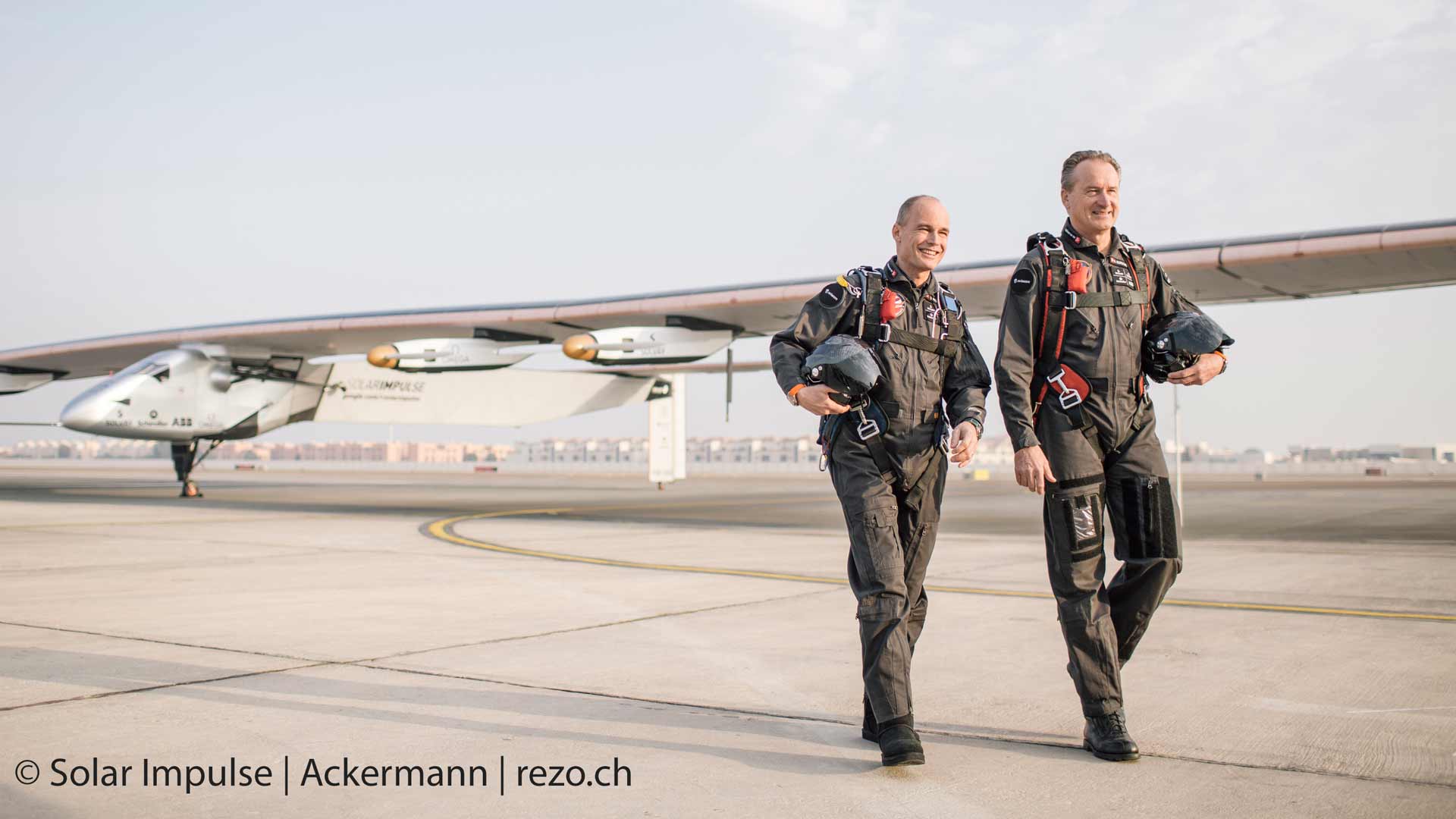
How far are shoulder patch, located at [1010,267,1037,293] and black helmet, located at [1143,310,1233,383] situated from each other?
47 centimetres

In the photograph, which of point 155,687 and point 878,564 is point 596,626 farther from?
point 878,564

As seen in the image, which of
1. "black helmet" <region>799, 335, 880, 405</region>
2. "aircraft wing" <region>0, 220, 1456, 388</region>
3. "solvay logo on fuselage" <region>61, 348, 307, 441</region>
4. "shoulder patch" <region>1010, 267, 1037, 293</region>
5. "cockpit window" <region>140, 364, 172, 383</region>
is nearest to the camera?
"black helmet" <region>799, 335, 880, 405</region>

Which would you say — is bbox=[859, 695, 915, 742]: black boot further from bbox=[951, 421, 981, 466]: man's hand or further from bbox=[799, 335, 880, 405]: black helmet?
bbox=[799, 335, 880, 405]: black helmet

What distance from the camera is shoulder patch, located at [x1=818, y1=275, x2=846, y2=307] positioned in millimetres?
3736

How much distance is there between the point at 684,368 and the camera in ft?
95.2

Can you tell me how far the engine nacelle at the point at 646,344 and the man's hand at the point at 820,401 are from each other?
1312cm

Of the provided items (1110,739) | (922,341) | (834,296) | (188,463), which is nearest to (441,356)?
(188,463)

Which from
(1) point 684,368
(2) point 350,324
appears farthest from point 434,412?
(2) point 350,324

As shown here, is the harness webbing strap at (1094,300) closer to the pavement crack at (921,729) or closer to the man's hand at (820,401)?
the man's hand at (820,401)

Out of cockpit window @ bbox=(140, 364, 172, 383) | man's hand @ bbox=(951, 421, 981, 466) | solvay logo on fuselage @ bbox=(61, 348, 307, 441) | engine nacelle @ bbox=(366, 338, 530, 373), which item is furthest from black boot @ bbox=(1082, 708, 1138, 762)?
cockpit window @ bbox=(140, 364, 172, 383)

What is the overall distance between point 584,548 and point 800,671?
6958 mm

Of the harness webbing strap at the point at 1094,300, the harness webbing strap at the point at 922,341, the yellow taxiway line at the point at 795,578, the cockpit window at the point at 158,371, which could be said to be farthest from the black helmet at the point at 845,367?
the cockpit window at the point at 158,371

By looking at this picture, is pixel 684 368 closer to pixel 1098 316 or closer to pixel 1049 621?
pixel 1049 621

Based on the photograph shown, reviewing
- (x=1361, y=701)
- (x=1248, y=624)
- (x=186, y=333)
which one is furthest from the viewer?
(x=186, y=333)
